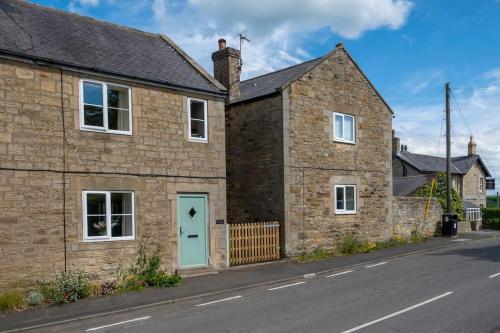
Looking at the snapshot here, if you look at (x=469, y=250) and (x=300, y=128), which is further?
(x=469, y=250)

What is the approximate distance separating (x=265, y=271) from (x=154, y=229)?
365 cm

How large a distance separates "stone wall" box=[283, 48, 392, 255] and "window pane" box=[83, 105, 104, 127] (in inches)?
276

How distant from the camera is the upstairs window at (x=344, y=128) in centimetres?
1964

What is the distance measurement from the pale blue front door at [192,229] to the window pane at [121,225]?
62.7 inches

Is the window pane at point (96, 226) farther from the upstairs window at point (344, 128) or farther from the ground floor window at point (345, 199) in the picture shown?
the upstairs window at point (344, 128)

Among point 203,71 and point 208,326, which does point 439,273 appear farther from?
point 203,71

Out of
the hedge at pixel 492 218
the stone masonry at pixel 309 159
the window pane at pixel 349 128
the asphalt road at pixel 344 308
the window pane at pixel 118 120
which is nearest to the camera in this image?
the asphalt road at pixel 344 308

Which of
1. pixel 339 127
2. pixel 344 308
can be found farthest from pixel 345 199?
pixel 344 308

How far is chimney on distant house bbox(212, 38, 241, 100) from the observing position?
19.8 m

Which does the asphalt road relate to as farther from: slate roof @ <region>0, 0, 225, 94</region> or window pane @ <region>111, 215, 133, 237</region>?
slate roof @ <region>0, 0, 225, 94</region>

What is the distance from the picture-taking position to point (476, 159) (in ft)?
171

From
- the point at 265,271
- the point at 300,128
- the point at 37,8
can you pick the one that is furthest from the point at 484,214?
the point at 37,8

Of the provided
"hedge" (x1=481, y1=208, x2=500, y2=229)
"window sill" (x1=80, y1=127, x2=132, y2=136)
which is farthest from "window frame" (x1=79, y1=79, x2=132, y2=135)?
"hedge" (x1=481, y1=208, x2=500, y2=229)

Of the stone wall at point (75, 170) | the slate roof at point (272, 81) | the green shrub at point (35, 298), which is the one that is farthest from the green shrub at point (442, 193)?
the green shrub at point (35, 298)
